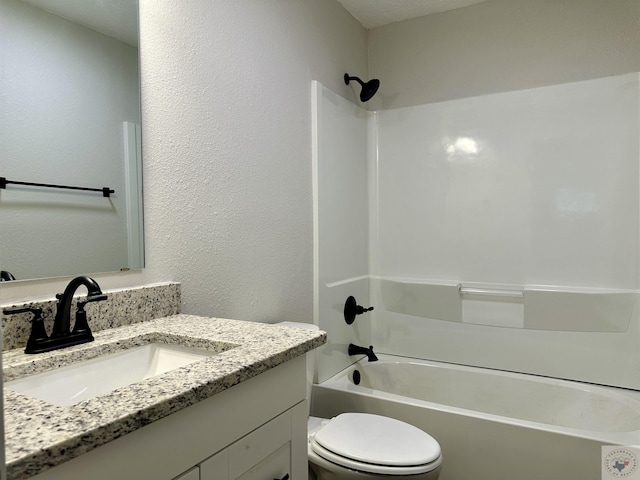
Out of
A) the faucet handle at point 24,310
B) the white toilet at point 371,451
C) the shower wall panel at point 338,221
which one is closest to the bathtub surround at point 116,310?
the faucet handle at point 24,310

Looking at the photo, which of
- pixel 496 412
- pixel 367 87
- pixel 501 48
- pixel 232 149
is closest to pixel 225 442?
pixel 232 149

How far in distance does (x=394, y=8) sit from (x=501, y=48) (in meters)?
0.64

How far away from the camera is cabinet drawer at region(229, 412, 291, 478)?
0.85 metres

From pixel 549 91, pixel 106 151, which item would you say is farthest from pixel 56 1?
pixel 549 91

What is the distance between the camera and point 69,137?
1.10 metres

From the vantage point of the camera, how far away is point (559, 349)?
87.3 inches

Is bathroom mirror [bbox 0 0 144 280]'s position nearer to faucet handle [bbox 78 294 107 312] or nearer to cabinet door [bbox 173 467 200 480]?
faucet handle [bbox 78 294 107 312]

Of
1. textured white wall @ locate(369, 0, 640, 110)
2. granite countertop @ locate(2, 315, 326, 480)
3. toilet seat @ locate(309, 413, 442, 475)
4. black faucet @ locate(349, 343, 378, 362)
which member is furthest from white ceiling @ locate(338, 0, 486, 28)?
toilet seat @ locate(309, 413, 442, 475)

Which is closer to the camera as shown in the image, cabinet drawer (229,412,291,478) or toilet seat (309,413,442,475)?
cabinet drawer (229,412,291,478)

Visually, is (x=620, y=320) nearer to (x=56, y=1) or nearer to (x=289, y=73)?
(x=289, y=73)

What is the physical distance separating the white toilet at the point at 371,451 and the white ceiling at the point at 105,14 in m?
1.18

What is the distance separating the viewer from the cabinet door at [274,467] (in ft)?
2.96

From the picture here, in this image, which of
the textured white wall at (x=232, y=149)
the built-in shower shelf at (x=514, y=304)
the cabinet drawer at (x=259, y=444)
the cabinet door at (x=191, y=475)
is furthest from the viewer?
the built-in shower shelf at (x=514, y=304)

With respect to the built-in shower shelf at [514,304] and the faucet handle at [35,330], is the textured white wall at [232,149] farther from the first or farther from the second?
the built-in shower shelf at [514,304]
